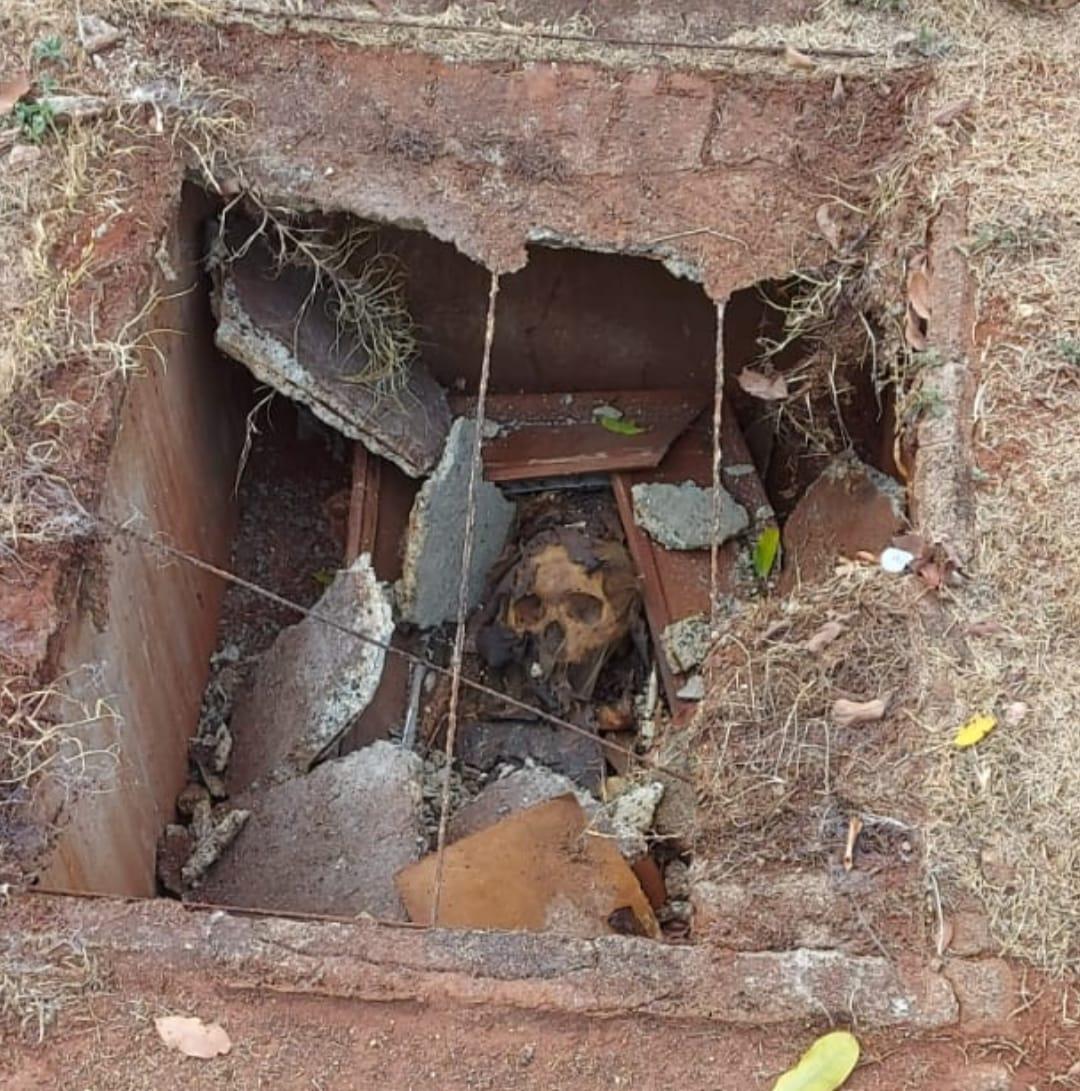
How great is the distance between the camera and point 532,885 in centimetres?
380

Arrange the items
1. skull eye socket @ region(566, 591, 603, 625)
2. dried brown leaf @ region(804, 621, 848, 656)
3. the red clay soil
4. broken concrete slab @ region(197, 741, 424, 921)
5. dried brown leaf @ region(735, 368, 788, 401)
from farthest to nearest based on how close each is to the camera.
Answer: skull eye socket @ region(566, 591, 603, 625) < dried brown leaf @ region(735, 368, 788, 401) < broken concrete slab @ region(197, 741, 424, 921) < dried brown leaf @ region(804, 621, 848, 656) < the red clay soil

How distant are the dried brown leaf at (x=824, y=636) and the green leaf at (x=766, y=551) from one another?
4.87 ft

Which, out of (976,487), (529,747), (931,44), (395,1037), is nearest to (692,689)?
(529,747)

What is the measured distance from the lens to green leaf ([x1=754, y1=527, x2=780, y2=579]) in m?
4.95

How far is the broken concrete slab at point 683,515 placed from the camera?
4.93 m

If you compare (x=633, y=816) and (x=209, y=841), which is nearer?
(x=633, y=816)

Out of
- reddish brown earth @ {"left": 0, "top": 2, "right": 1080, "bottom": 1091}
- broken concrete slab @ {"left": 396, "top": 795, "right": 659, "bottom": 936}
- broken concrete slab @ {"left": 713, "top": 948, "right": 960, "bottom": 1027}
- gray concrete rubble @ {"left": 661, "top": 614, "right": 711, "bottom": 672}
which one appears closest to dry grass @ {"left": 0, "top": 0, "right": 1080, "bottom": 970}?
reddish brown earth @ {"left": 0, "top": 2, "right": 1080, "bottom": 1091}

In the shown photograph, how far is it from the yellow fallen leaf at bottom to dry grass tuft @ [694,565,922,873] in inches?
16.5

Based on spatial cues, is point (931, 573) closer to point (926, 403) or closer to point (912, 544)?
point (912, 544)

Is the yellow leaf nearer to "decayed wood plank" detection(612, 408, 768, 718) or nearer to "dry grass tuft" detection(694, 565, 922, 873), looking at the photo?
"dry grass tuft" detection(694, 565, 922, 873)

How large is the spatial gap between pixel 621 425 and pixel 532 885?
200 centimetres

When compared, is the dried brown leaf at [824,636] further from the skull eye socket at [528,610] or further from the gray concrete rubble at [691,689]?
the skull eye socket at [528,610]

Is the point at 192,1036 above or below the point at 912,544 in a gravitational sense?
below

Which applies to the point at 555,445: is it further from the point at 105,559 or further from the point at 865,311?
the point at 105,559
